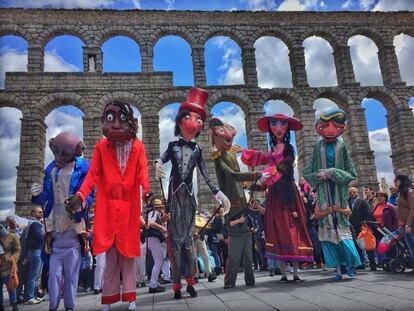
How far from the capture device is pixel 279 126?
550cm

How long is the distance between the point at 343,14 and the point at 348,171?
1878 centimetres

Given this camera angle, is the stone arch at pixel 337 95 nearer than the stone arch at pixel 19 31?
No

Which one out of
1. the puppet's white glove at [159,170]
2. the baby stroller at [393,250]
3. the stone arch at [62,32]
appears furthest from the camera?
the stone arch at [62,32]

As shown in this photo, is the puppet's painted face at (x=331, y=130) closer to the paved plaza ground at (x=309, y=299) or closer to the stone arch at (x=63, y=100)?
the paved plaza ground at (x=309, y=299)

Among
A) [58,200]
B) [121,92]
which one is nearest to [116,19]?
[121,92]

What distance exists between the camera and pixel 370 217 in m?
7.61

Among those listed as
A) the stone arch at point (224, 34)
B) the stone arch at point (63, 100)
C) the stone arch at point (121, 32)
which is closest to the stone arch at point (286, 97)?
the stone arch at point (224, 34)

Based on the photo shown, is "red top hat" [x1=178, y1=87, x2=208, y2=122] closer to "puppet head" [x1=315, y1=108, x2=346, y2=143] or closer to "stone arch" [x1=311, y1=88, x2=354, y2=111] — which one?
"puppet head" [x1=315, y1=108, x2=346, y2=143]

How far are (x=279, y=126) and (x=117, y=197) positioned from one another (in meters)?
2.90

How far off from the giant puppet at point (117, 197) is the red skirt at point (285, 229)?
222 cm

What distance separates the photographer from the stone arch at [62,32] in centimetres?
1864

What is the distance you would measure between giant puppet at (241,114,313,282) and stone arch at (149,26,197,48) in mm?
15270

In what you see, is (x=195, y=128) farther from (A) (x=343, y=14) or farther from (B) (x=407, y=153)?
(A) (x=343, y=14)

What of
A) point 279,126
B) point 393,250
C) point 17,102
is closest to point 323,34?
point 393,250
